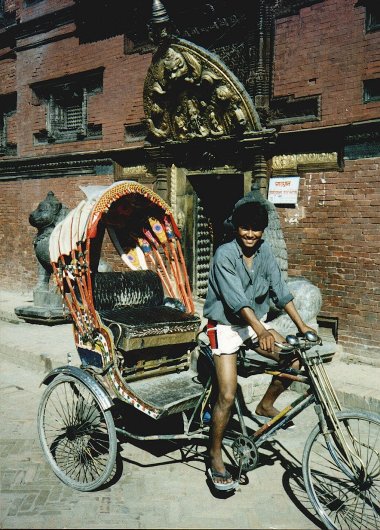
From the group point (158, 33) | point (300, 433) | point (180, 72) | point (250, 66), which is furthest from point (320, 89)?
point (300, 433)

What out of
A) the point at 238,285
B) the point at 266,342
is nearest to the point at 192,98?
the point at 238,285

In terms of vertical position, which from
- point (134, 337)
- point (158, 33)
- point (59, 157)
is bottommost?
point (134, 337)

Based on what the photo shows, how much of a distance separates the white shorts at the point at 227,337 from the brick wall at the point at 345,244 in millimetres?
4203

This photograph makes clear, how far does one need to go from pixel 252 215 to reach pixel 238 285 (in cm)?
54

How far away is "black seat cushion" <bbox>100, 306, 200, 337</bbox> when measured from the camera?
14.7 feet

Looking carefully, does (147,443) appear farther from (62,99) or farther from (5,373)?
(62,99)

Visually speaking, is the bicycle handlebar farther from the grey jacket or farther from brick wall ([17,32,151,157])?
brick wall ([17,32,151,157])

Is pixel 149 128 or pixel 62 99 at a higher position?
pixel 62 99

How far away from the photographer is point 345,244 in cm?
758

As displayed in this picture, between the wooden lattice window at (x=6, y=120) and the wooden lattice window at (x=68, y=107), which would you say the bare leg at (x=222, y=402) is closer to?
the wooden lattice window at (x=68, y=107)

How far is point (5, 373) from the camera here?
284 inches

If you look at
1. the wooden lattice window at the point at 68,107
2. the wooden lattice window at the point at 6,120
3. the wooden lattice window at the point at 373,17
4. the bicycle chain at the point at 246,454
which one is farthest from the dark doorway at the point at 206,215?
the bicycle chain at the point at 246,454

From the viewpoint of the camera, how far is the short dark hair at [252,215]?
367 centimetres

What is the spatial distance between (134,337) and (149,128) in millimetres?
6675
